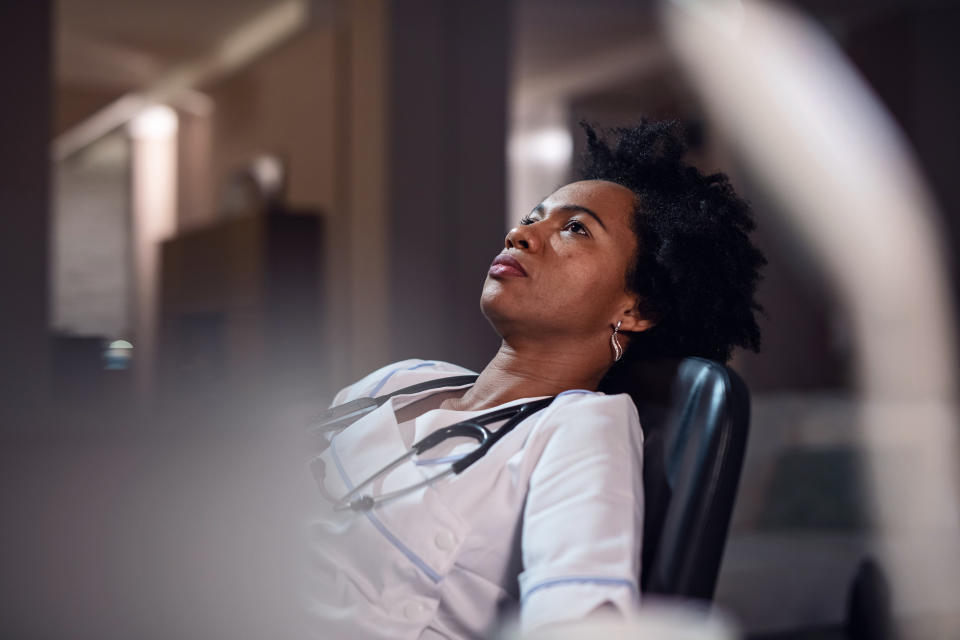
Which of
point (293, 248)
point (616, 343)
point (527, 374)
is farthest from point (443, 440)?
point (293, 248)

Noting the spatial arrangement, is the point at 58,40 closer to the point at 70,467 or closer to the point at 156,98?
the point at 156,98

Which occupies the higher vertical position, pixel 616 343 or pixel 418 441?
pixel 616 343

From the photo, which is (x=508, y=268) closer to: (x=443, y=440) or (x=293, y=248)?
(x=443, y=440)

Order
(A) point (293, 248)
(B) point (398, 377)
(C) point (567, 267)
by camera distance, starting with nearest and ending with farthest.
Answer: (C) point (567, 267)
(B) point (398, 377)
(A) point (293, 248)

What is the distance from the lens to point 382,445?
3.29ft

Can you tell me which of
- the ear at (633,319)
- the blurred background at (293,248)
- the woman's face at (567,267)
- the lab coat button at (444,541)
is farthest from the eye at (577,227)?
the lab coat button at (444,541)

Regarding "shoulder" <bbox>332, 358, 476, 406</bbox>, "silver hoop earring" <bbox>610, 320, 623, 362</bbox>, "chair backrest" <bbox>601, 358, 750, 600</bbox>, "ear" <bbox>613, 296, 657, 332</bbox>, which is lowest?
"chair backrest" <bbox>601, 358, 750, 600</bbox>

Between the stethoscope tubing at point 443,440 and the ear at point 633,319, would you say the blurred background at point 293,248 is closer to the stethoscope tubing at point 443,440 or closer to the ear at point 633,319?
the stethoscope tubing at point 443,440

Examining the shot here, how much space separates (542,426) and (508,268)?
173mm

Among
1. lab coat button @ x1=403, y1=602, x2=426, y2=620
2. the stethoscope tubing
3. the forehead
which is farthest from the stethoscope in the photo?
the forehead

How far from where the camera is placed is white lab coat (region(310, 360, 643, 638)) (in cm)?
92

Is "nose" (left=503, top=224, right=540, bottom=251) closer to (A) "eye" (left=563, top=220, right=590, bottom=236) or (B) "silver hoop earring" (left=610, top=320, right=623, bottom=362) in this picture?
(A) "eye" (left=563, top=220, right=590, bottom=236)

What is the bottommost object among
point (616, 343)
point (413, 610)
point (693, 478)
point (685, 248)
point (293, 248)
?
point (413, 610)

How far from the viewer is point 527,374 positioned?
1098 millimetres
